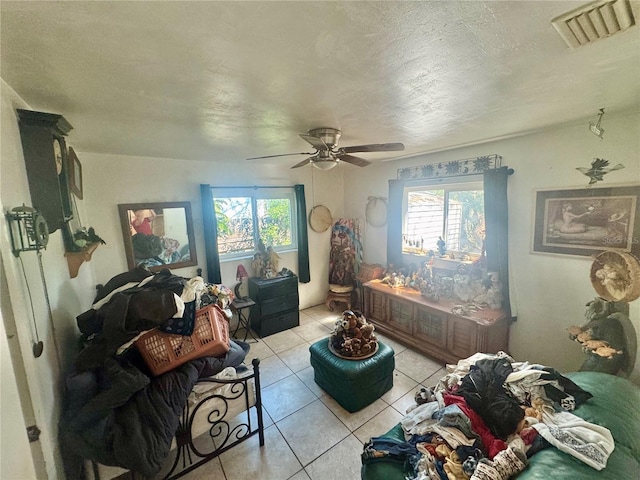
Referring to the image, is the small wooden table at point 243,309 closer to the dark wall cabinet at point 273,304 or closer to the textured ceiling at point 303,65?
the dark wall cabinet at point 273,304

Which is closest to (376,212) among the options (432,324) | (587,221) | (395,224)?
(395,224)

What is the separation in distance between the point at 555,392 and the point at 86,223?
13.3 ft

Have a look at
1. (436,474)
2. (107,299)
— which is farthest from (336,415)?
(107,299)

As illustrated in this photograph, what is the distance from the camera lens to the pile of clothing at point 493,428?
109 centimetres

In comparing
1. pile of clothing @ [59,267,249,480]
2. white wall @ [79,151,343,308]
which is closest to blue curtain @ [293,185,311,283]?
white wall @ [79,151,343,308]

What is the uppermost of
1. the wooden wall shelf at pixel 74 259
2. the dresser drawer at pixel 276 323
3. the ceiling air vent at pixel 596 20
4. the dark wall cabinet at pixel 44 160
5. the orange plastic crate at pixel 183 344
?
the ceiling air vent at pixel 596 20

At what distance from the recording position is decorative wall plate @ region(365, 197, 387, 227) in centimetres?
385

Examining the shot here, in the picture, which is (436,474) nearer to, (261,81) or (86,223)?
(261,81)

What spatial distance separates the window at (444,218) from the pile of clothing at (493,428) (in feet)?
5.47

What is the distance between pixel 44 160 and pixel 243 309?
2.71 m

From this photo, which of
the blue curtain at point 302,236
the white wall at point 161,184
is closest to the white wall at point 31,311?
the white wall at point 161,184

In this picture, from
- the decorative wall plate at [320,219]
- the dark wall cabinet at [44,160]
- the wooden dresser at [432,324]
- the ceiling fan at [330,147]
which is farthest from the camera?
the decorative wall plate at [320,219]

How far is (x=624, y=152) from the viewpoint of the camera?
6.24 ft

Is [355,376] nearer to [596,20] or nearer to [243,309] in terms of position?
[243,309]
